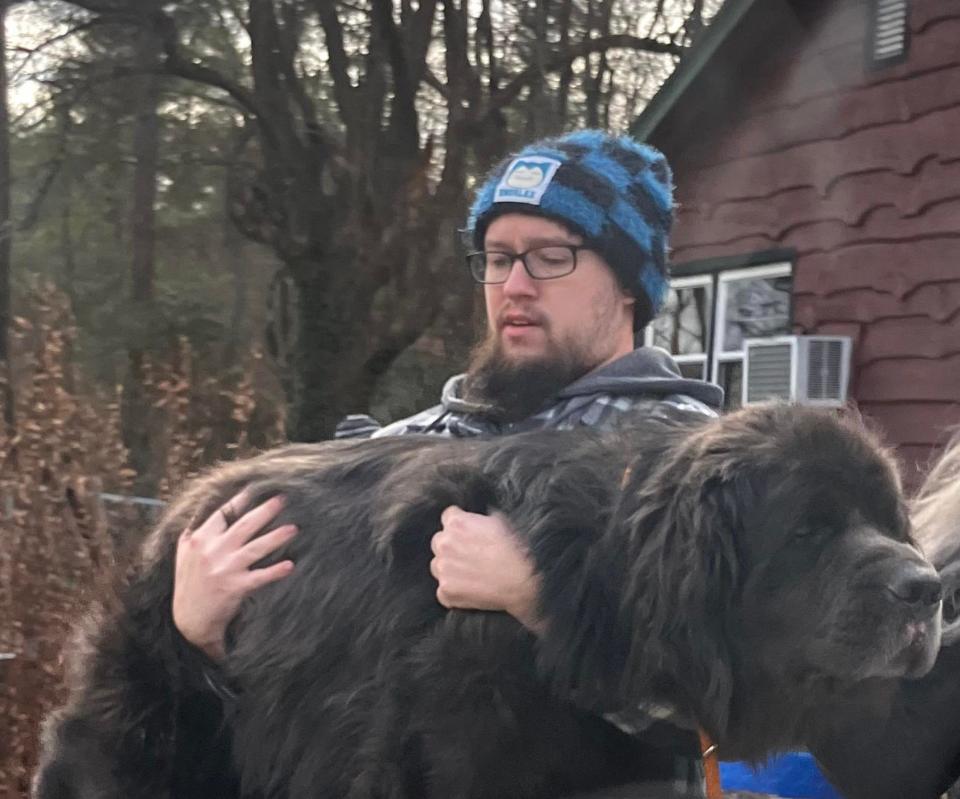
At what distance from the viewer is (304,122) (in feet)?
41.4

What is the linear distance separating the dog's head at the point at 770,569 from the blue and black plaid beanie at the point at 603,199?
0.66 metres

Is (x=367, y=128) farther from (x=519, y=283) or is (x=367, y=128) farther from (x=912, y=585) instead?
(x=912, y=585)

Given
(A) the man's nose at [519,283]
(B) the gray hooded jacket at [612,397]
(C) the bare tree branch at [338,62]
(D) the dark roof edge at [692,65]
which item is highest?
(C) the bare tree branch at [338,62]

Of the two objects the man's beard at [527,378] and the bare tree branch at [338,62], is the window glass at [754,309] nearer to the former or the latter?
the bare tree branch at [338,62]

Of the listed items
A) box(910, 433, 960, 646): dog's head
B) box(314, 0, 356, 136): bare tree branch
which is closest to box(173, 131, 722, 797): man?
box(910, 433, 960, 646): dog's head

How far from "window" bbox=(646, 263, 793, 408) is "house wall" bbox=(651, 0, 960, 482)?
0.54ft

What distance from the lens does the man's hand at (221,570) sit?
6.98ft

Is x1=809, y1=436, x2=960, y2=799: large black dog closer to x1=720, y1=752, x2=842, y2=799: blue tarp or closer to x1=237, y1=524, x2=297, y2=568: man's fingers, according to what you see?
x1=720, y1=752, x2=842, y2=799: blue tarp

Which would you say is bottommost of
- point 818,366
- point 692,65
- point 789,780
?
point 789,780

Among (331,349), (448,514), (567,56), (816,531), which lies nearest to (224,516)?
(448,514)

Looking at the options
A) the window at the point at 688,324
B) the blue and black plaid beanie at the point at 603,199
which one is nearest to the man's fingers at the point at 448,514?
the blue and black plaid beanie at the point at 603,199

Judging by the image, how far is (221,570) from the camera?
6.98ft

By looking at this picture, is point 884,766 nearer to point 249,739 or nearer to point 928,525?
point 928,525

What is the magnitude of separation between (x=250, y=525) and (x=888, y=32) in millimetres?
5792
